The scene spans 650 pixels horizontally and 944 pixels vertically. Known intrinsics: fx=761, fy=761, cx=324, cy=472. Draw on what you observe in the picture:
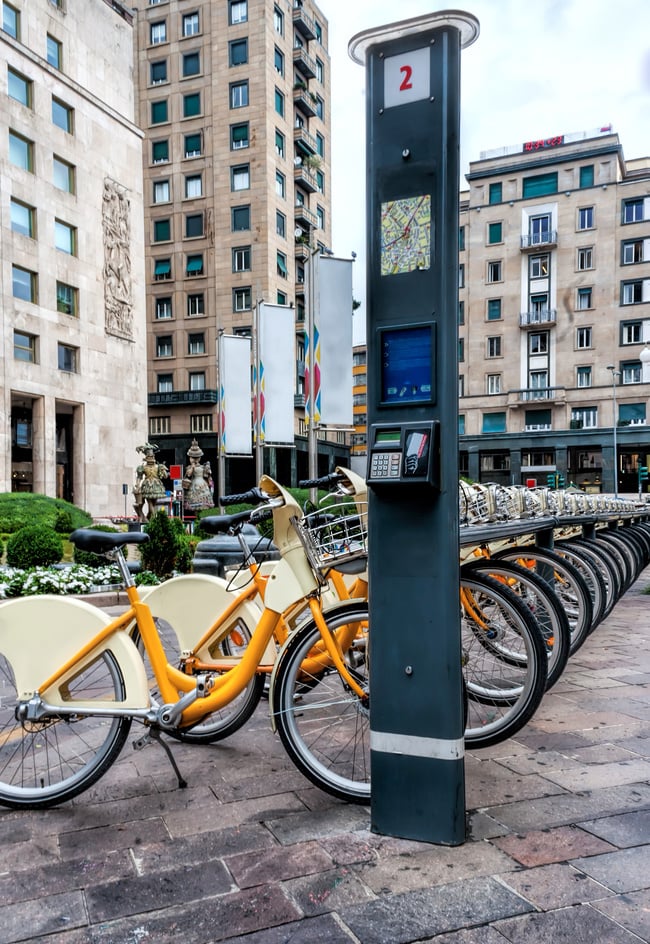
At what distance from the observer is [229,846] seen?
2.80m

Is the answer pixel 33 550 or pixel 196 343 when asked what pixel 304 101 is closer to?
pixel 196 343

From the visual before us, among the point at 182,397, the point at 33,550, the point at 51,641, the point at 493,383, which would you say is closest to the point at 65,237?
the point at 182,397

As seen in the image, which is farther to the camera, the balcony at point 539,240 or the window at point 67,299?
the balcony at point 539,240

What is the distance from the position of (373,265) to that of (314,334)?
33.1ft

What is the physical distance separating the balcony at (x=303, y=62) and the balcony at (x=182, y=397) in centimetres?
2055

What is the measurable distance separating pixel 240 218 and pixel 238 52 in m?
9.21

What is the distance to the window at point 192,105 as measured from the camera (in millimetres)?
43469

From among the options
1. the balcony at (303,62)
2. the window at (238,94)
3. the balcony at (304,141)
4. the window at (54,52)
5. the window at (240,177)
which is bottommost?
the window at (240,177)

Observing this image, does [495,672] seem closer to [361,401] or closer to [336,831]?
[336,831]

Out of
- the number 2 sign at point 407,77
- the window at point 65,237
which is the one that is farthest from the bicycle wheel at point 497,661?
the window at point 65,237

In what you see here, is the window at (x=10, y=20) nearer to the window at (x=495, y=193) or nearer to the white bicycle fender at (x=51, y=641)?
the window at (x=495, y=193)

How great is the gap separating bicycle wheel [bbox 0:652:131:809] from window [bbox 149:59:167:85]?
47.9m

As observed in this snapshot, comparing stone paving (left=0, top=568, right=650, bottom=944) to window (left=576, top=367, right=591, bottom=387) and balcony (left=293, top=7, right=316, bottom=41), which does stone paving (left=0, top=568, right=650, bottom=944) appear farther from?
balcony (left=293, top=7, right=316, bottom=41)

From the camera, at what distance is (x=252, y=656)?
11.4 feet
